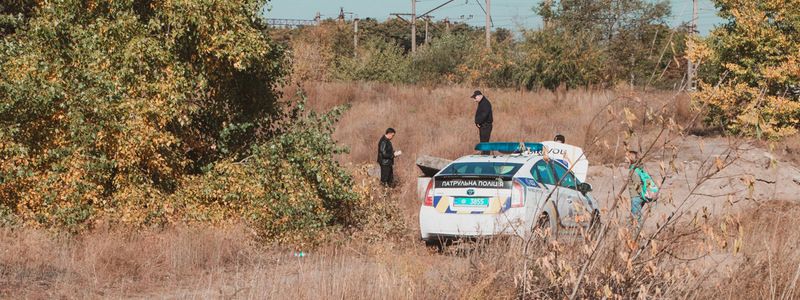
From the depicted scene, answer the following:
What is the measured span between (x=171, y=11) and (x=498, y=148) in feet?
17.2

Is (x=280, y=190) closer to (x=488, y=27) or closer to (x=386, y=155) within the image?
(x=386, y=155)

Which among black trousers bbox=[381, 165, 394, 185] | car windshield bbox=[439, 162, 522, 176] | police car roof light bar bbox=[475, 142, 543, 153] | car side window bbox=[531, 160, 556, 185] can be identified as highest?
police car roof light bar bbox=[475, 142, 543, 153]

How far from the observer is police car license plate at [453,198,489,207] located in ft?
39.7

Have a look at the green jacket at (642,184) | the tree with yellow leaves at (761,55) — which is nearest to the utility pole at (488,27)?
the tree with yellow leaves at (761,55)

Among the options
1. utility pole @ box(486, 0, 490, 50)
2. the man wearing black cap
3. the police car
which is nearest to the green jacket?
the police car

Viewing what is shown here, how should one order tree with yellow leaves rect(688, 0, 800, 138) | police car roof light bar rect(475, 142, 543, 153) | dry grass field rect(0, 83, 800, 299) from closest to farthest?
dry grass field rect(0, 83, 800, 299)
police car roof light bar rect(475, 142, 543, 153)
tree with yellow leaves rect(688, 0, 800, 138)

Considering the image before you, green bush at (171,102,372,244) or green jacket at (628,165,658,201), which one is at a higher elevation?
green jacket at (628,165,658,201)

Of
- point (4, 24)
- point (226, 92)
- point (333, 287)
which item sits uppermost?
point (4, 24)

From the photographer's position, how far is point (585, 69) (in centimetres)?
3653

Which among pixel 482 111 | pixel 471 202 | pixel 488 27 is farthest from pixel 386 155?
pixel 488 27

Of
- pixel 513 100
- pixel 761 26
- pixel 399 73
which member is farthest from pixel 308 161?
pixel 399 73

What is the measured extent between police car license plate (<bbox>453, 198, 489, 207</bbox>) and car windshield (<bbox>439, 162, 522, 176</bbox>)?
1.39 ft

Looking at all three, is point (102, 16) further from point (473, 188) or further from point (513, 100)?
point (513, 100)

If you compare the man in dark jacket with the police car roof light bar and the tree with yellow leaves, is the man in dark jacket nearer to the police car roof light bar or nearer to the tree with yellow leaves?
the police car roof light bar
